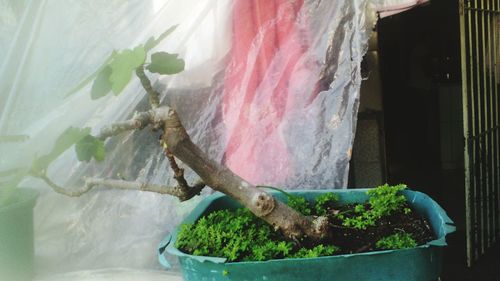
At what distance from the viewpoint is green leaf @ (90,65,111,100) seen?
1033 mm

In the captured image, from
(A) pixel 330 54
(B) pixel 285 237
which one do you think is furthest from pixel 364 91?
(B) pixel 285 237

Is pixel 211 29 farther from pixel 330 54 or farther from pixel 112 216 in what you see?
pixel 112 216

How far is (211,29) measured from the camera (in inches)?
67.4

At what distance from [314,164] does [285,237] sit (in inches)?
20.1

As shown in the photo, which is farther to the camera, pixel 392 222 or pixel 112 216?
pixel 112 216

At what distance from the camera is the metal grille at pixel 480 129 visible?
270 centimetres

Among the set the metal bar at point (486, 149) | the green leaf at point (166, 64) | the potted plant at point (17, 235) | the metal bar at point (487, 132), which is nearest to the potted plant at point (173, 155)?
the green leaf at point (166, 64)

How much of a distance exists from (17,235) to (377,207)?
115 cm

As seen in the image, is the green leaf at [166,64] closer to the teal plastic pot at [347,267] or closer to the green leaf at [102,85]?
the green leaf at [102,85]

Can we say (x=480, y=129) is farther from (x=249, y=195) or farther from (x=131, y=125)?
(x=131, y=125)

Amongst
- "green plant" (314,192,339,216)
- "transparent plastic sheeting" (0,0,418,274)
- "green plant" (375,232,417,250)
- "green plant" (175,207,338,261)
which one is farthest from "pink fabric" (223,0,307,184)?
"green plant" (375,232,417,250)

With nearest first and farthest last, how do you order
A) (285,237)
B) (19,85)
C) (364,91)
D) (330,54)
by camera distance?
1. (285,237)
2. (19,85)
3. (330,54)
4. (364,91)

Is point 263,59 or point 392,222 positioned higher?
point 263,59

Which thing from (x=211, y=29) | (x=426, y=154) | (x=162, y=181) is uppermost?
(x=211, y=29)
